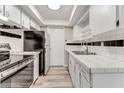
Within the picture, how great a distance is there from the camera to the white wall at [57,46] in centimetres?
578

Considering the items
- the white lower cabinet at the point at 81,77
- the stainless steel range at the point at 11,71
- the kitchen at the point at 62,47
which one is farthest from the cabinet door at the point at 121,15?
the stainless steel range at the point at 11,71

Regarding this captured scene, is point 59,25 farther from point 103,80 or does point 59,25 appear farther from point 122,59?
point 103,80

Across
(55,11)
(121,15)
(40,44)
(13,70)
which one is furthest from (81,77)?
(55,11)

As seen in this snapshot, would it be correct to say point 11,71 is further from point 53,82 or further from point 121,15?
point 53,82

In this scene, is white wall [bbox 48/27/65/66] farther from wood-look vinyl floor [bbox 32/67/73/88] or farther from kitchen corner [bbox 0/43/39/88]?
kitchen corner [bbox 0/43/39/88]

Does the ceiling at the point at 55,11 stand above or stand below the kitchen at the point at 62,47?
above

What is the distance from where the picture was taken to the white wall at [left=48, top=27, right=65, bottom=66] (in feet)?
19.0

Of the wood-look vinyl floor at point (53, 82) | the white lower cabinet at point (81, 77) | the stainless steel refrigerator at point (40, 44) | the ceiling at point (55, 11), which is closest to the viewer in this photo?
the white lower cabinet at point (81, 77)

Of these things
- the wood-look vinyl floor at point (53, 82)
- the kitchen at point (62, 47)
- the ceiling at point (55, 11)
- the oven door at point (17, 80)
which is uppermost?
the ceiling at point (55, 11)

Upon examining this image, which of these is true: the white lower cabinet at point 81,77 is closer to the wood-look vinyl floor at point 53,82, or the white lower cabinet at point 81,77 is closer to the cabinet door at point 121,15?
the cabinet door at point 121,15

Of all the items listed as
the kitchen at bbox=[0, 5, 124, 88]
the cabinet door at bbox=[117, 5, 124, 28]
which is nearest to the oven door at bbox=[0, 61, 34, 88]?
the kitchen at bbox=[0, 5, 124, 88]

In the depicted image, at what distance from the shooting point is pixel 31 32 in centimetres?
422

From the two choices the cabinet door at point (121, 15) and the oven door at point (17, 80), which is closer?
the cabinet door at point (121, 15)

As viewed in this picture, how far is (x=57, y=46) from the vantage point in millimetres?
5797
